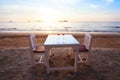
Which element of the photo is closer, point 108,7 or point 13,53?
point 13,53

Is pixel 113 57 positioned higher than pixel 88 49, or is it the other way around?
pixel 88 49

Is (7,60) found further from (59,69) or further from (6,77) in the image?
(59,69)

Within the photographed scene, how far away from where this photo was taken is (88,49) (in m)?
3.66

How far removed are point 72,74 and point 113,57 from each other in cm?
190

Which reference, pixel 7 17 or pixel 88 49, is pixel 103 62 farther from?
pixel 7 17

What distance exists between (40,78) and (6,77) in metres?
0.74

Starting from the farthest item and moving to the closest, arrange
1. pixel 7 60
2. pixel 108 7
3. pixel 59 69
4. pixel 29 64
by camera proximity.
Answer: pixel 108 7, pixel 7 60, pixel 29 64, pixel 59 69

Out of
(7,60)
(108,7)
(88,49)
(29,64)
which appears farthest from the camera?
(108,7)

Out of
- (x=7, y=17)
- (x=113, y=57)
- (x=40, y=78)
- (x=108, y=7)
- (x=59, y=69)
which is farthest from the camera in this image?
(x=7, y=17)

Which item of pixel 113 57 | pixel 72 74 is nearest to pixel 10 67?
pixel 72 74

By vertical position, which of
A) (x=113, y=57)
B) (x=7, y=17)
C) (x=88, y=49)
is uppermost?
(x=88, y=49)

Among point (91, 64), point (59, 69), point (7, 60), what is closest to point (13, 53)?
point (7, 60)

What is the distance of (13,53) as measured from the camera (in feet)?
16.5

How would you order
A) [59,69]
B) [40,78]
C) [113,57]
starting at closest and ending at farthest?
[40,78], [59,69], [113,57]
